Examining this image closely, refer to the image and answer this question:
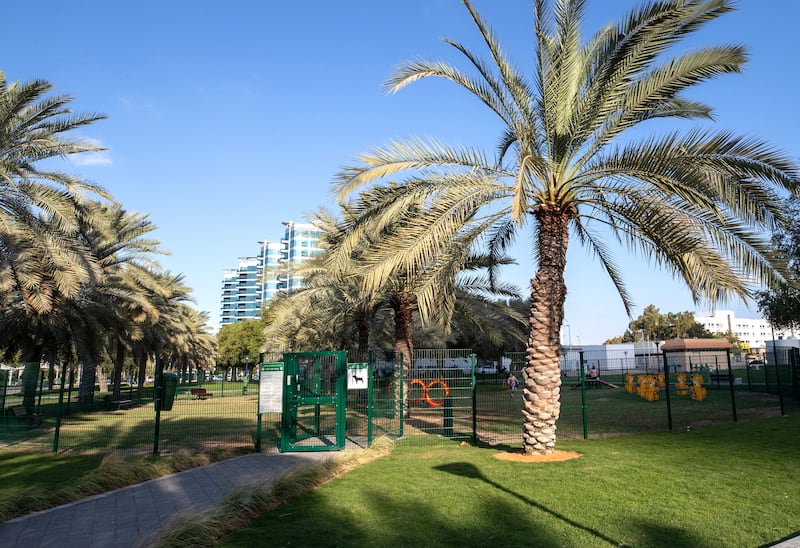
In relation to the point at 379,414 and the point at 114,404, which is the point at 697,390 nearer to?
the point at 379,414

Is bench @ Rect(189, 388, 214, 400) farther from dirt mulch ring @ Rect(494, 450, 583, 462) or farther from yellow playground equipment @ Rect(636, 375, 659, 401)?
yellow playground equipment @ Rect(636, 375, 659, 401)

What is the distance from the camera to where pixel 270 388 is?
12.1m

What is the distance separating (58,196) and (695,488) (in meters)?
15.3

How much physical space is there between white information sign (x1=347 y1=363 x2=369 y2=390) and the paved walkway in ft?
8.95

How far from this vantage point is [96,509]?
24.4ft

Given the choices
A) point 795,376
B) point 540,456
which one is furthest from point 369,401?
point 795,376

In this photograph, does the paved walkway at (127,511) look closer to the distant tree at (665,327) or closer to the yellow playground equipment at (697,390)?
the yellow playground equipment at (697,390)

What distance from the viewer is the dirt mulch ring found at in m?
9.81

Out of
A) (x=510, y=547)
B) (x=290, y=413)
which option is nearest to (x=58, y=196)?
(x=290, y=413)

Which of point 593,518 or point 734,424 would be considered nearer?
point 593,518

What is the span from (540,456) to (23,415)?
1417 centimetres

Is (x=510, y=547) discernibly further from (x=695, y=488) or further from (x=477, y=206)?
(x=477, y=206)

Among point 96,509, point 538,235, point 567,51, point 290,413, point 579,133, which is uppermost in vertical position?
point 567,51

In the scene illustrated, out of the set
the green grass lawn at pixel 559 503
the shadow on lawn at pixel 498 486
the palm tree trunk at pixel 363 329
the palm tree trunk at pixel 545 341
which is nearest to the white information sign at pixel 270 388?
the green grass lawn at pixel 559 503
